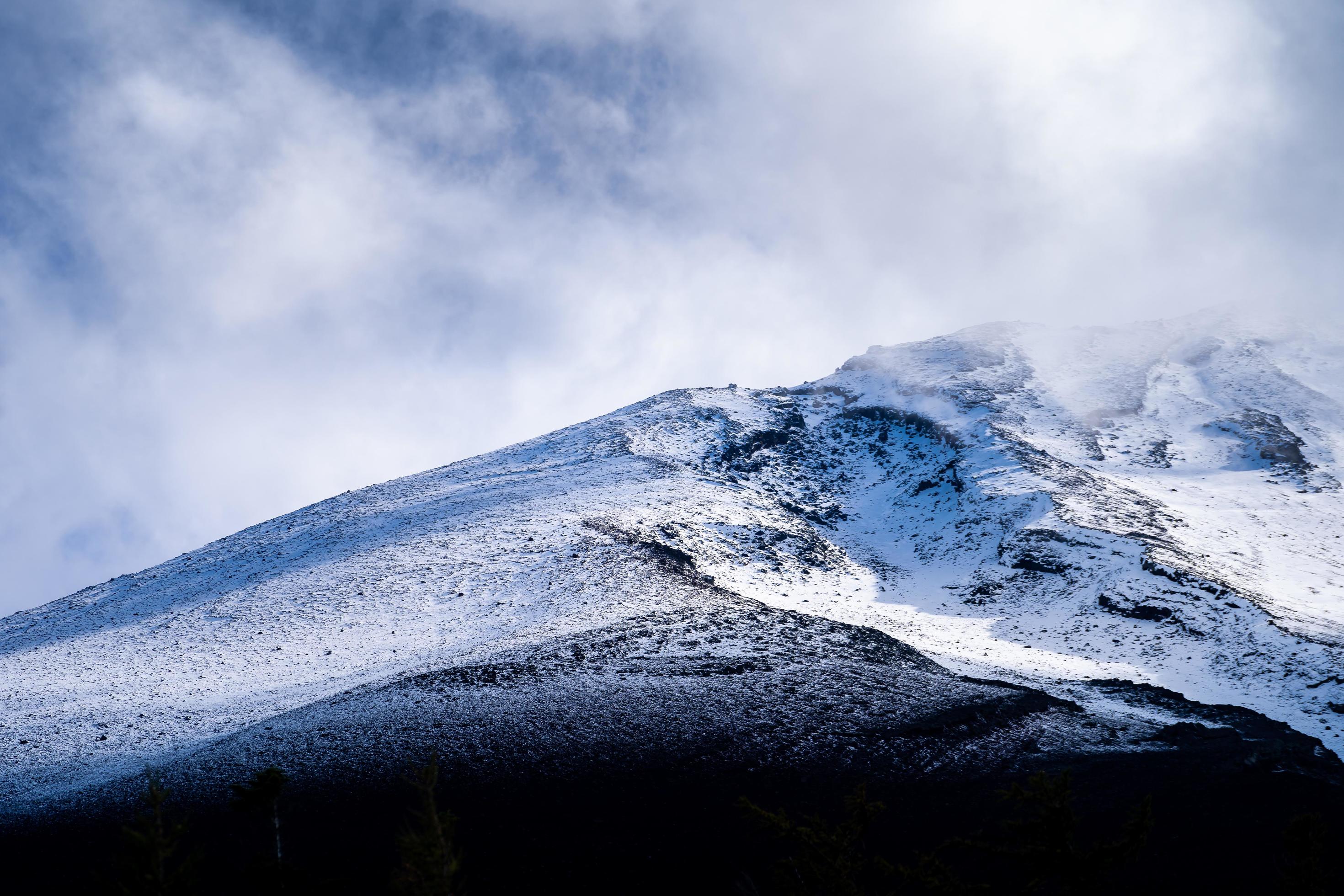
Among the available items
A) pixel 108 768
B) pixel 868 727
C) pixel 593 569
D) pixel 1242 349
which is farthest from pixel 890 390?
pixel 108 768

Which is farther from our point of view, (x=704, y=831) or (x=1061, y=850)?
(x=704, y=831)

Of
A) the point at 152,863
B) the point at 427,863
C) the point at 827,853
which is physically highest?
the point at 152,863

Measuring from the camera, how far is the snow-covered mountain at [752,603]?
2498cm

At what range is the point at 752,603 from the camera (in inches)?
1505

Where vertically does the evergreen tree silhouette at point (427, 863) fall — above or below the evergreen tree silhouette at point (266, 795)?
below

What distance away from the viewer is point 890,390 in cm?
9569

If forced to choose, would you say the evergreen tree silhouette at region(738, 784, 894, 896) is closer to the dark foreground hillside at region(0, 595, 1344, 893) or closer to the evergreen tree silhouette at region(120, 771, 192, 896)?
the dark foreground hillside at region(0, 595, 1344, 893)

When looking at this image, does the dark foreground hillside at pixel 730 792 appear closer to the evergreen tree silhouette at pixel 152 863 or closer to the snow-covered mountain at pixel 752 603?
the evergreen tree silhouette at pixel 152 863

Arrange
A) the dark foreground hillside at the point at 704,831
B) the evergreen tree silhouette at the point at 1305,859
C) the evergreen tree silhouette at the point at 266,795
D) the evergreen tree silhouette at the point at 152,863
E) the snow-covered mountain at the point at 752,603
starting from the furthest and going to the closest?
1. the snow-covered mountain at the point at 752,603
2. the dark foreground hillside at the point at 704,831
3. the evergreen tree silhouette at the point at 266,795
4. the evergreen tree silhouette at the point at 1305,859
5. the evergreen tree silhouette at the point at 152,863

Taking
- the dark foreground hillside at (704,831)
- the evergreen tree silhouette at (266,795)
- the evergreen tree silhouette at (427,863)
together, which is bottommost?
the dark foreground hillside at (704,831)

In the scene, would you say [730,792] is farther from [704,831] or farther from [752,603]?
[752,603]

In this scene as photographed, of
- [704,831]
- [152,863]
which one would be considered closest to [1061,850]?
[704,831]

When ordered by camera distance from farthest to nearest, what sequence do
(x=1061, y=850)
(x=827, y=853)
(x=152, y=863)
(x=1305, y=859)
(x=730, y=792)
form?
(x=730, y=792)
(x=827, y=853)
(x=1305, y=859)
(x=1061, y=850)
(x=152, y=863)

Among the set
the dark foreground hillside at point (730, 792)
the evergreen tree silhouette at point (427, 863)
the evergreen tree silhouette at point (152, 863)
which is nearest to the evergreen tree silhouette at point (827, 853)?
the dark foreground hillside at point (730, 792)
